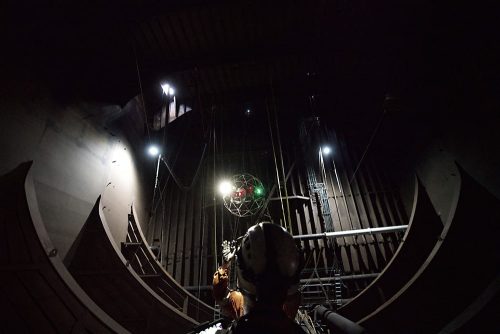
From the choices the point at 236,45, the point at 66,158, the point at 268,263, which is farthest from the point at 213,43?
the point at 268,263

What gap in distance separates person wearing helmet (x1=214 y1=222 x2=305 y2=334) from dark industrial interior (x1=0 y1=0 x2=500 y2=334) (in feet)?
3.45

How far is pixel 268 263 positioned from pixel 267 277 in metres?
0.11

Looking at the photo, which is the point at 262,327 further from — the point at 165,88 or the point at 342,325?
the point at 165,88

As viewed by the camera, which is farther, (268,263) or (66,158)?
(66,158)

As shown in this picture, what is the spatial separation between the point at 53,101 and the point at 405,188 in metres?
11.1

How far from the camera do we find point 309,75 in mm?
7938

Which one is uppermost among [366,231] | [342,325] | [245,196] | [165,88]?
[165,88]

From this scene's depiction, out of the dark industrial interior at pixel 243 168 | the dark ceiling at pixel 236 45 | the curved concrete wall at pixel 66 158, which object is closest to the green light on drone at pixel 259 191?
the dark industrial interior at pixel 243 168

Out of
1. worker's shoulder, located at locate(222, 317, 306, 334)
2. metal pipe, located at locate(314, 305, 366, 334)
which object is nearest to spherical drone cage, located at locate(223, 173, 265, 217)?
metal pipe, located at locate(314, 305, 366, 334)

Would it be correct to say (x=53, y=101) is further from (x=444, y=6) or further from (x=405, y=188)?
(x=405, y=188)

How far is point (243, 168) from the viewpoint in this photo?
1043 centimetres

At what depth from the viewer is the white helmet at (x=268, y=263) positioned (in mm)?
1851

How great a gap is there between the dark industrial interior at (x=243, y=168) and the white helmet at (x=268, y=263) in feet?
3.48

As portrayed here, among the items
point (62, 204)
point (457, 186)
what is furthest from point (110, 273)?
point (457, 186)
